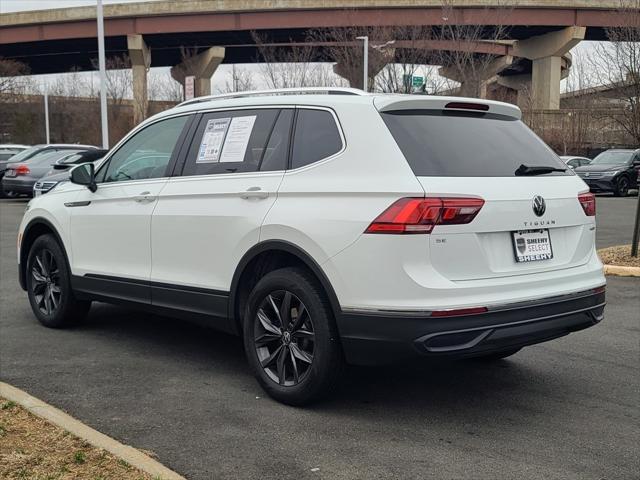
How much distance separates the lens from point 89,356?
566cm

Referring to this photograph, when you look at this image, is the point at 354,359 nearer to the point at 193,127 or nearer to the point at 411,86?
the point at 193,127

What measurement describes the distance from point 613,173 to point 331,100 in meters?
22.9

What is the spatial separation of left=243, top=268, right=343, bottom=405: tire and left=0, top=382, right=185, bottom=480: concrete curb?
110 cm

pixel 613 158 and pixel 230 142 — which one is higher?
pixel 230 142

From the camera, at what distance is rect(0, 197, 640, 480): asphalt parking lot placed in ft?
12.3

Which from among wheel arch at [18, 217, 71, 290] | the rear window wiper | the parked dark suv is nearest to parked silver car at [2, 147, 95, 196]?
wheel arch at [18, 217, 71, 290]

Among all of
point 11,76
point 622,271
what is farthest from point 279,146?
point 11,76

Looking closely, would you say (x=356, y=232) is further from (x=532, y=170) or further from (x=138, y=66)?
(x=138, y=66)

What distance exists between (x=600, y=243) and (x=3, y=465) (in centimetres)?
1100

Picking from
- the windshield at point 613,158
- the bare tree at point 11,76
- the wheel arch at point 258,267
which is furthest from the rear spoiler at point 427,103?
the bare tree at point 11,76

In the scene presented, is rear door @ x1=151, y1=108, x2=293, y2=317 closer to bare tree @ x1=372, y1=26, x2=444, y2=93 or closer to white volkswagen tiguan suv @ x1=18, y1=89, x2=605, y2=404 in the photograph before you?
white volkswagen tiguan suv @ x1=18, y1=89, x2=605, y2=404

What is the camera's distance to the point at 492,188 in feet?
13.6

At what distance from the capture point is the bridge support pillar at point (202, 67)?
1978 inches

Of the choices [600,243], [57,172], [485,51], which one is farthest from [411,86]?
[600,243]
